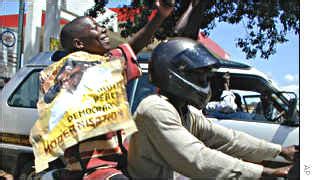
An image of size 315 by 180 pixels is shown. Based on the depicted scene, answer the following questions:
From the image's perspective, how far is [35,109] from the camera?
4.64 meters

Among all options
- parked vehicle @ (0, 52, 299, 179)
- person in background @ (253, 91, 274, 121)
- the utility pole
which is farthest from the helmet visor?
the utility pole

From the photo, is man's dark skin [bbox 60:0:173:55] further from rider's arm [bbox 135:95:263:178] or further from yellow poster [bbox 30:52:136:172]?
rider's arm [bbox 135:95:263:178]

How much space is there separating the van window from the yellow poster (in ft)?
10.9

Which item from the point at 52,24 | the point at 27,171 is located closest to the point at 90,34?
the point at 27,171

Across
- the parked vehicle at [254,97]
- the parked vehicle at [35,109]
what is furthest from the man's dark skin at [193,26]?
the parked vehicle at [35,109]

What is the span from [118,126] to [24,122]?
3.47 metres

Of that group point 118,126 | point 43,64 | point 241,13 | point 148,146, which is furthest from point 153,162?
point 241,13

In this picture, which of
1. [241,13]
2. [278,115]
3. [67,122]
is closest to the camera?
[67,122]

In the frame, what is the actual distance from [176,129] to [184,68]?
0.67 ft

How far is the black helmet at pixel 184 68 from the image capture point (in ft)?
4.88

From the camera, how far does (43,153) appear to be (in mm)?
1430

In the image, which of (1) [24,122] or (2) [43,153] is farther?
(1) [24,122]

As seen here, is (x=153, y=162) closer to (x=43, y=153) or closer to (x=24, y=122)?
(x=43, y=153)

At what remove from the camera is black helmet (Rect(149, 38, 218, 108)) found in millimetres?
1488
